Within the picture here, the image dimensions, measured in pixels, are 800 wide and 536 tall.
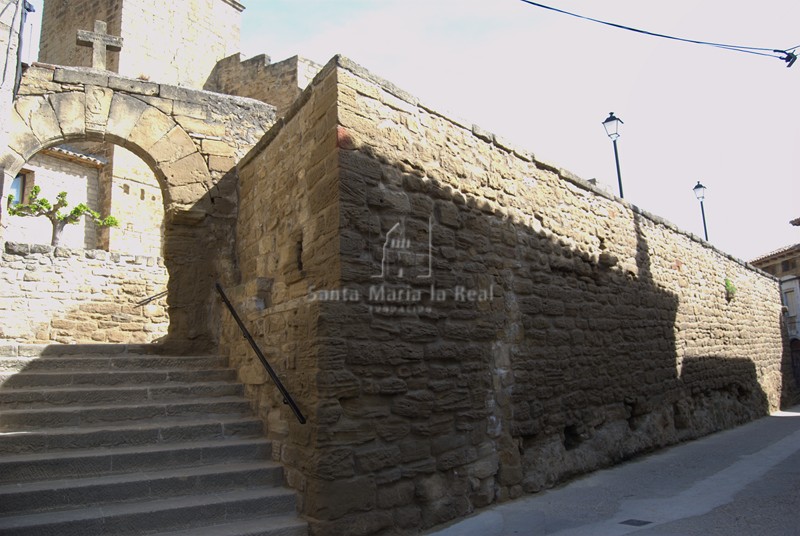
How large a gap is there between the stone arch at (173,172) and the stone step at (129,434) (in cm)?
161

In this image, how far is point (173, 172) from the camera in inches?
239

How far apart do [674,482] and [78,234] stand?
17.1 m

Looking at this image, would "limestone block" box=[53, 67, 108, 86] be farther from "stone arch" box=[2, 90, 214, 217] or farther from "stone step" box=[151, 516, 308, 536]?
"stone step" box=[151, 516, 308, 536]

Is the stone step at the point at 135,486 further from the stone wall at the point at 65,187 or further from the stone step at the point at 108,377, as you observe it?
the stone wall at the point at 65,187

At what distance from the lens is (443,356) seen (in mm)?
4527

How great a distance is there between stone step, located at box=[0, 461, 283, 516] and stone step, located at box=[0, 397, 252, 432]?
67cm

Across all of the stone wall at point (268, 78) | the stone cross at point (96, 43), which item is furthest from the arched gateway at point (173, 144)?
the stone wall at point (268, 78)

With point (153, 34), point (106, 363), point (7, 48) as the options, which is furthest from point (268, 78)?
point (7, 48)

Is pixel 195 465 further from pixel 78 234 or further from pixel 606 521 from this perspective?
pixel 78 234

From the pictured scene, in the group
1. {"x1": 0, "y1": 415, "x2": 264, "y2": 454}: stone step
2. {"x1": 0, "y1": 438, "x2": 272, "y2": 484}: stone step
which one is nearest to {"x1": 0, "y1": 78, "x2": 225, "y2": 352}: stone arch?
{"x1": 0, "y1": 415, "x2": 264, "y2": 454}: stone step

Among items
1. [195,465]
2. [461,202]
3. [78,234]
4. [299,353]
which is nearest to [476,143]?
[461,202]

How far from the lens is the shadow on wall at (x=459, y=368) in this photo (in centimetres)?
388

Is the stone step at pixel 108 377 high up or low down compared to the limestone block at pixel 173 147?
down

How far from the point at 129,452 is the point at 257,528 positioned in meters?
1.06
